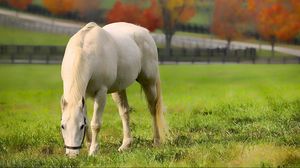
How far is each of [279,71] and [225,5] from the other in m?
1.80

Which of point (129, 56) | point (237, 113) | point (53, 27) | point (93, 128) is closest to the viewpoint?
point (93, 128)

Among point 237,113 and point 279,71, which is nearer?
point 237,113

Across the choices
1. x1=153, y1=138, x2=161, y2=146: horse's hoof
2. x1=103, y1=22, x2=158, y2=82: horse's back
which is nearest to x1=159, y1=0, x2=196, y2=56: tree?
x1=103, y1=22, x2=158, y2=82: horse's back

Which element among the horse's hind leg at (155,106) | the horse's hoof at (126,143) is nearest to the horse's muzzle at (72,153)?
the horse's hoof at (126,143)

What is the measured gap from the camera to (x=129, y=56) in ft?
25.3

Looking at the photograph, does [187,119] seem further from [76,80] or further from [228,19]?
[76,80]

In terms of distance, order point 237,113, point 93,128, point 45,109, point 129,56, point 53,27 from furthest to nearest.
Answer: point 53,27
point 45,109
point 237,113
point 129,56
point 93,128

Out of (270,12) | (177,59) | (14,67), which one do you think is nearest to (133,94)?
(177,59)

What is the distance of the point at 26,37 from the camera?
12375mm

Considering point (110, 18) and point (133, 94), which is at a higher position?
point (110, 18)

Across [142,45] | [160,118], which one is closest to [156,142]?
[160,118]

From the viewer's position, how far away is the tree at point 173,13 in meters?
12.2

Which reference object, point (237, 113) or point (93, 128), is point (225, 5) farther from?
point (93, 128)

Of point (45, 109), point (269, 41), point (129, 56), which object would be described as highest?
point (129, 56)
